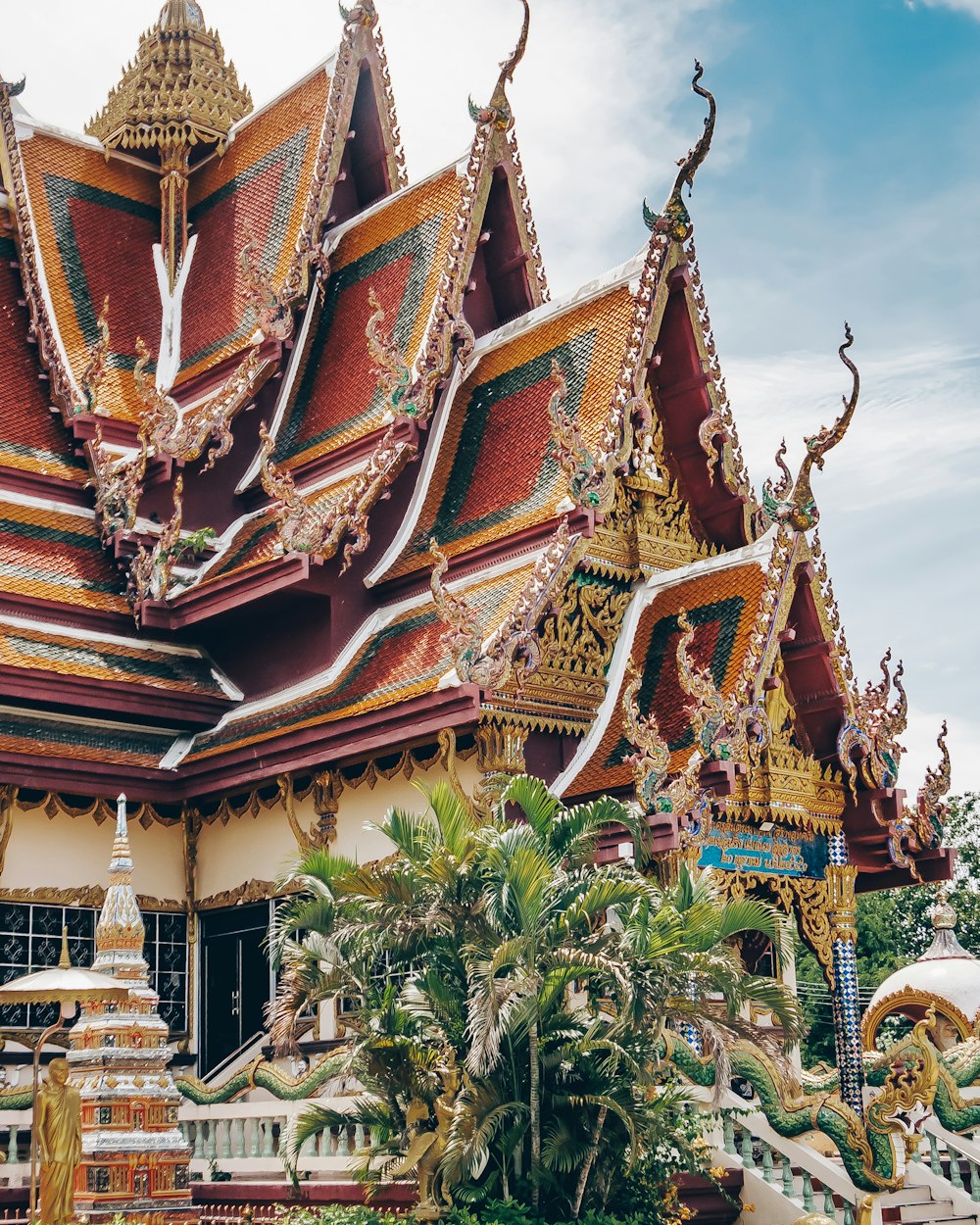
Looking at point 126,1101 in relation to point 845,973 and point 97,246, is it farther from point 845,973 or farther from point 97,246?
point 97,246

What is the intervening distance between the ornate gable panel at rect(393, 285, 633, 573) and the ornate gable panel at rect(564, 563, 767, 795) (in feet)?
4.34

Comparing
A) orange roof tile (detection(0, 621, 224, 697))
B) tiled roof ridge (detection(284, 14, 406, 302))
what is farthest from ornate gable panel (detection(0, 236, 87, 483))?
tiled roof ridge (detection(284, 14, 406, 302))

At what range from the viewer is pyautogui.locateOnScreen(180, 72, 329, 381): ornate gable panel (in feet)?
62.4

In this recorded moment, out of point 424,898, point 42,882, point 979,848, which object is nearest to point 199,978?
point 42,882

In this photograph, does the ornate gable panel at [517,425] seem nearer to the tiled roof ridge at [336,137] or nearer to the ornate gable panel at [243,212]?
the tiled roof ridge at [336,137]

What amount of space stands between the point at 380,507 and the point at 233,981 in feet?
14.2

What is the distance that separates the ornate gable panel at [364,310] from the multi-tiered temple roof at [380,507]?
0.05 meters

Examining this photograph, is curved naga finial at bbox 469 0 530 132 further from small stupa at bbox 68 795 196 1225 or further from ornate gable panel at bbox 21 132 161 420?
small stupa at bbox 68 795 196 1225

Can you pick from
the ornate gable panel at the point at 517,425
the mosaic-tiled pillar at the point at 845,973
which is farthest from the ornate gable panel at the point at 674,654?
the mosaic-tiled pillar at the point at 845,973

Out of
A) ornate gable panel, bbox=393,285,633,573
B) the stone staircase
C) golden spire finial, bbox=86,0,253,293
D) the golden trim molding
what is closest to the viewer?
the stone staircase

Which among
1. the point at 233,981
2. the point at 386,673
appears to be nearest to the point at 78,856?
the point at 233,981

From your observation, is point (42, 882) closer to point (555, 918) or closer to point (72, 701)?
point (72, 701)

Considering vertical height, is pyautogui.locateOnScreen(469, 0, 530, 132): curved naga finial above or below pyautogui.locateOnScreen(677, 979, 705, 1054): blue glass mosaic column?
above

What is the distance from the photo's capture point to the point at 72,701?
50.2 ft
